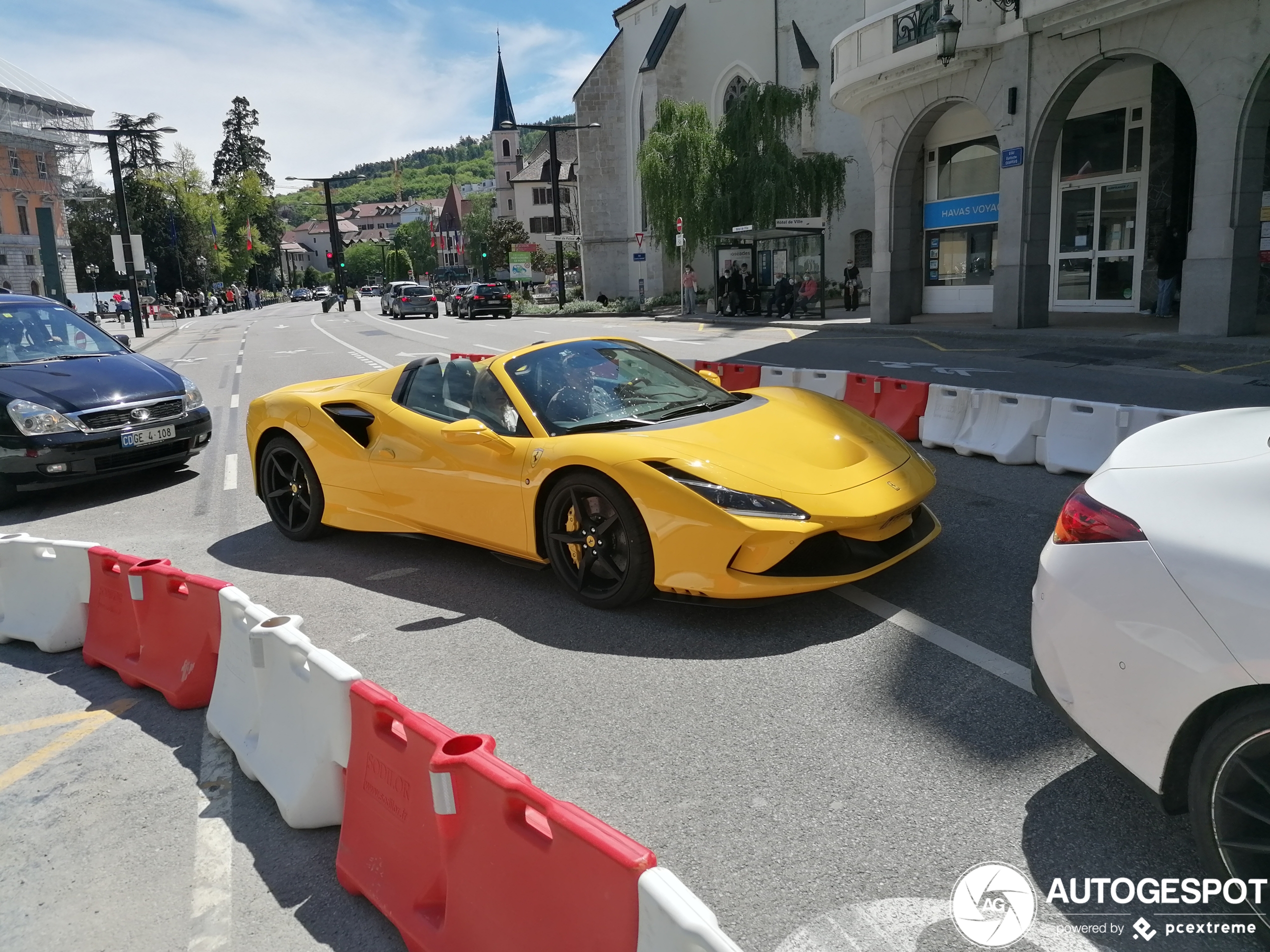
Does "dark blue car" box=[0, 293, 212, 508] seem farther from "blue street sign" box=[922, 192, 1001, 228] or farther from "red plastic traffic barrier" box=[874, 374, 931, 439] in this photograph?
"blue street sign" box=[922, 192, 1001, 228]

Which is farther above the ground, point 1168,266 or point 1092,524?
point 1168,266

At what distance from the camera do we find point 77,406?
319 inches

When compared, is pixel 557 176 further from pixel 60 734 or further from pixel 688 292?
pixel 60 734

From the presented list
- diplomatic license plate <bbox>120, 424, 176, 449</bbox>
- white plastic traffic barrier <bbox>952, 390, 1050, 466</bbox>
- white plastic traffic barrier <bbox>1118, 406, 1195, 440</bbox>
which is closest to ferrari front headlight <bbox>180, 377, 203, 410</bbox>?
diplomatic license plate <bbox>120, 424, 176, 449</bbox>

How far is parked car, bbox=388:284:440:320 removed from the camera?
47.8m

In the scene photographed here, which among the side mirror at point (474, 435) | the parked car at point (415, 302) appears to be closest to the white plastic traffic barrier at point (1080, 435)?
the side mirror at point (474, 435)

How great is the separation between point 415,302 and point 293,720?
4661 cm

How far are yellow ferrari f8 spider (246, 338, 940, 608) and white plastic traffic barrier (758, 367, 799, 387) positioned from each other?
486 cm

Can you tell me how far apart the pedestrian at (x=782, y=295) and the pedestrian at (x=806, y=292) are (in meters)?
0.28

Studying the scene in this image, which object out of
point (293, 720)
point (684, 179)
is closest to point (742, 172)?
point (684, 179)

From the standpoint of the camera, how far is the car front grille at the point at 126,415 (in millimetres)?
8141

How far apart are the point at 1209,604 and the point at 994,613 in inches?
91.0

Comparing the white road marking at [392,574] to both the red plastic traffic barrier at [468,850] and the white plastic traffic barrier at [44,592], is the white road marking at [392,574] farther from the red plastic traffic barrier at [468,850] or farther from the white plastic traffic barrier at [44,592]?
the red plastic traffic barrier at [468,850]

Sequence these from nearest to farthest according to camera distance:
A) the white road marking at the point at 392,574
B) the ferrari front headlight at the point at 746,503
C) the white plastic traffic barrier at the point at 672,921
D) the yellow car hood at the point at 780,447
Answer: the white plastic traffic barrier at the point at 672,921, the ferrari front headlight at the point at 746,503, the yellow car hood at the point at 780,447, the white road marking at the point at 392,574
